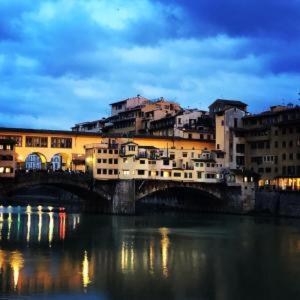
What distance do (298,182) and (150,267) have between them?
4559cm

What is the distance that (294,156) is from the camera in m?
76.6

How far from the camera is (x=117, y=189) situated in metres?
71.1

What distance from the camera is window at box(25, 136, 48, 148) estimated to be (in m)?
75.5

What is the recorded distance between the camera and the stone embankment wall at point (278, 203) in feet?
232

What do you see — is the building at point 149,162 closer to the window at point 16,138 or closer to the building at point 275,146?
the building at point 275,146

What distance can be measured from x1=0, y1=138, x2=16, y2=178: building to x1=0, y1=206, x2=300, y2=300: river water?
378 inches

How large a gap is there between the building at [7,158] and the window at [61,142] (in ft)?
28.9

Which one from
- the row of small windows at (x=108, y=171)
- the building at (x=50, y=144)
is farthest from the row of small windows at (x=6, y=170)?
the row of small windows at (x=108, y=171)

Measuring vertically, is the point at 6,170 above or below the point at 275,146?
A: below

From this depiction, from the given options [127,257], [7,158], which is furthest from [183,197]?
[127,257]

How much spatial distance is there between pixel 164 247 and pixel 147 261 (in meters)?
6.80

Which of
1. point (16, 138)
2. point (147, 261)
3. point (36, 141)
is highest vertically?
point (16, 138)

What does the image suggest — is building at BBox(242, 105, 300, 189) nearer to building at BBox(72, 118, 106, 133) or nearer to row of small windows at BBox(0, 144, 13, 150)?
row of small windows at BBox(0, 144, 13, 150)

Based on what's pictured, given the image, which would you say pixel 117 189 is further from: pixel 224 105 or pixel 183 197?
pixel 224 105
